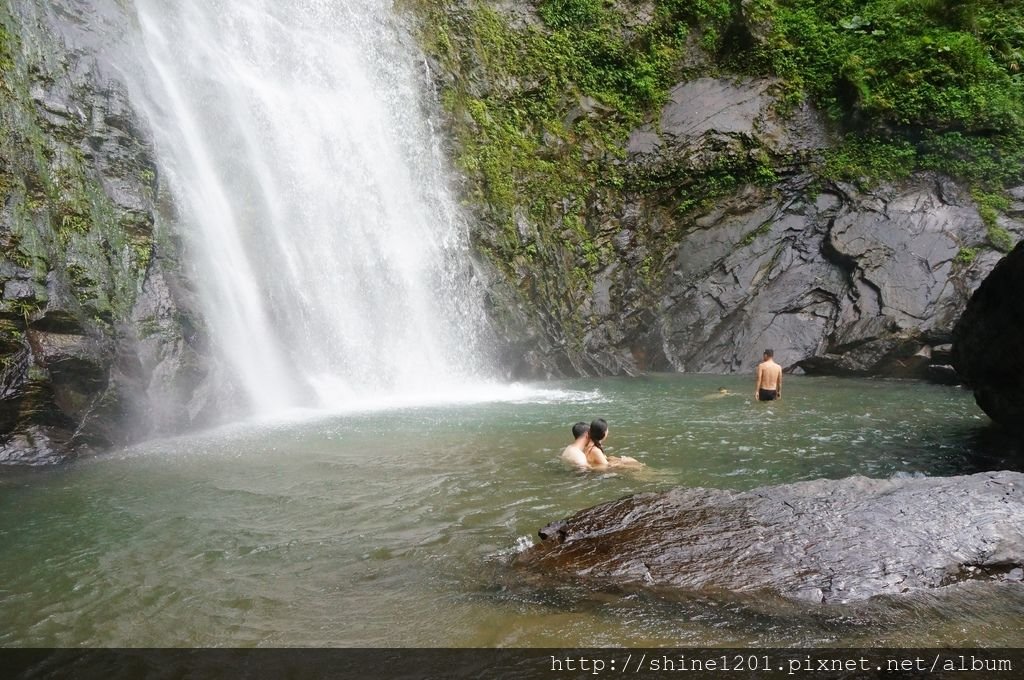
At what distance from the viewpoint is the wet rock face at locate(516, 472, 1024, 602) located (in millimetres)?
3602

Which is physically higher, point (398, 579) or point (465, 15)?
point (465, 15)

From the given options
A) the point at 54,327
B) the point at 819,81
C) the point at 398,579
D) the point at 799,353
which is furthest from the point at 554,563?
the point at 819,81

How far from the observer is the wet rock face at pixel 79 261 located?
7.96 m

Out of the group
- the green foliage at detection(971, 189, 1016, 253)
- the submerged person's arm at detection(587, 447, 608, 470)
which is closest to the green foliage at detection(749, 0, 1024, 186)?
the green foliage at detection(971, 189, 1016, 253)

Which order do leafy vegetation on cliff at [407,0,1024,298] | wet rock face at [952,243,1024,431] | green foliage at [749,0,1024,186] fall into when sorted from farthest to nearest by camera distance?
leafy vegetation on cliff at [407,0,1024,298] < green foliage at [749,0,1024,186] < wet rock face at [952,243,1024,431]

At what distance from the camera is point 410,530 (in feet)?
16.8

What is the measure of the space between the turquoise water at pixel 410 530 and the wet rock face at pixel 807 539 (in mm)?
151

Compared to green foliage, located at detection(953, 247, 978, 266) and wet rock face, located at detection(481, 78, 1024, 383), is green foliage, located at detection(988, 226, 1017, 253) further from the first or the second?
green foliage, located at detection(953, 247, 978, 266)

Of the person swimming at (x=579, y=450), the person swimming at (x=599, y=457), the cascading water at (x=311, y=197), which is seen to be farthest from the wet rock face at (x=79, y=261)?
the person swimming at (x=599, y=457)

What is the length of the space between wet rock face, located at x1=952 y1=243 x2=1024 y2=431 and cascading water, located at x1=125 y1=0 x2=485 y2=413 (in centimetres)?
955

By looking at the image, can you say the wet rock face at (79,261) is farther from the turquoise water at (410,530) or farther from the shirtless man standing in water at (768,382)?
the shirtless man standing in water at (768,382)

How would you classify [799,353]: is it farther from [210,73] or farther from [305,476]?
[210,73]

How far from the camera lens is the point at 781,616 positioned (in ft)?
10.8

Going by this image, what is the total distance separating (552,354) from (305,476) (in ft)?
34.0
